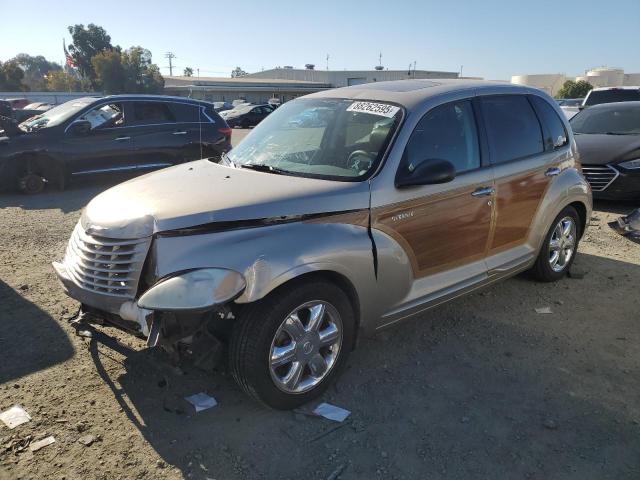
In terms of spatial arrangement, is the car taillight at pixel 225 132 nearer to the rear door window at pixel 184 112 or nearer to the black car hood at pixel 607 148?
the rear door window at pixel 184 112

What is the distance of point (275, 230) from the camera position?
2.94m

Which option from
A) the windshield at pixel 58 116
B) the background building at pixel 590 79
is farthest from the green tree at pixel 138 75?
the windshield at pixel 58 116

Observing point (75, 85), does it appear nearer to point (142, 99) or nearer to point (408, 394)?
point (142, 99)

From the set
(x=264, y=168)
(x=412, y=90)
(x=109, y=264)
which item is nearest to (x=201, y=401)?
(x=109, y=264)

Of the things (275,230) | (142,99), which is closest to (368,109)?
(275,230)

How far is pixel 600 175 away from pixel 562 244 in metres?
3.61

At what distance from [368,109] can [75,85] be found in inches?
3433

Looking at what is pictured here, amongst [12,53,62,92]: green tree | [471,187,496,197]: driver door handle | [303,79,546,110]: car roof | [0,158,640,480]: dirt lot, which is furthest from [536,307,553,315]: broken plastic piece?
[12,53,62,92]: green tree

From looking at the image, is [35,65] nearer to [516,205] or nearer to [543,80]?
[543,80]

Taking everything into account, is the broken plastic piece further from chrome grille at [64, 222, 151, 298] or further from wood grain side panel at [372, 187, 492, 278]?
chrome grille at [64, 222, 151, 298]

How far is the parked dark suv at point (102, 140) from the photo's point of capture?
29.9 ft

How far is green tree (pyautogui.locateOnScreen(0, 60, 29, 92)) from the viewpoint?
2501 inches

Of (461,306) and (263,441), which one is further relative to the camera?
(461,306)

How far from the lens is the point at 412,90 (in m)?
3.91
